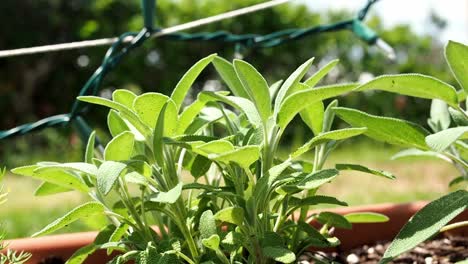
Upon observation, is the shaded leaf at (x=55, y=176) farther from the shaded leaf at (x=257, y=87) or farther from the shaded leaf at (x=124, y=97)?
the shaded leaf at (x=257, y=87)

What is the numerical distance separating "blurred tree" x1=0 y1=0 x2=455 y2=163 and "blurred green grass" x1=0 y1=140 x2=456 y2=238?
164 cm

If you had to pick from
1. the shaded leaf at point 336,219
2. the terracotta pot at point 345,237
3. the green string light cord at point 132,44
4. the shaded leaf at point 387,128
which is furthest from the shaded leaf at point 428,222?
the green string light cord at point 132,44

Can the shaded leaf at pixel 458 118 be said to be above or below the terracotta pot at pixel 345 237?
above

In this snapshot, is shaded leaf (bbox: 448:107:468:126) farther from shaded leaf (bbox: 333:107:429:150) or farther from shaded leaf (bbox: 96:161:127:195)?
shaded leaf (bbox: 96:161:127:195)

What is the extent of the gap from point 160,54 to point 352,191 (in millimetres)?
3214

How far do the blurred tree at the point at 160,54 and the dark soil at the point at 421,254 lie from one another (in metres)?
4.24

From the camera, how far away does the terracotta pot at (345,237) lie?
1083 mm

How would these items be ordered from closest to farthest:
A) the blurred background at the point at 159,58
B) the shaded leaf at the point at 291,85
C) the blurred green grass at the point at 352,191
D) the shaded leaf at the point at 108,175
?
the shaded leaf at the point at 108,175, the shaded leaf at the point at 291,85, the blurred green grass at the point at 352,191, the blurred background at the point at 159,58

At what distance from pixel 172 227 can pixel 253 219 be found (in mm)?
185

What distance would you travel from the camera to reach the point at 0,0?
20.1 ft

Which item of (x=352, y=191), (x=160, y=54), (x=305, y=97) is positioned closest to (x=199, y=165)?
(x=305, y=97)

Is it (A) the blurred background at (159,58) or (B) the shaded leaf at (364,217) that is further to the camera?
(A) the blurred background at (159,58)

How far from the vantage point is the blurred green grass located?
7.80ft

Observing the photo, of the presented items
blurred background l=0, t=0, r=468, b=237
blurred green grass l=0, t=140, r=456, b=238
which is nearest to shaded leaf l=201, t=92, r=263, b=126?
blurred green grass l=0, t=140, r=456, b=238
